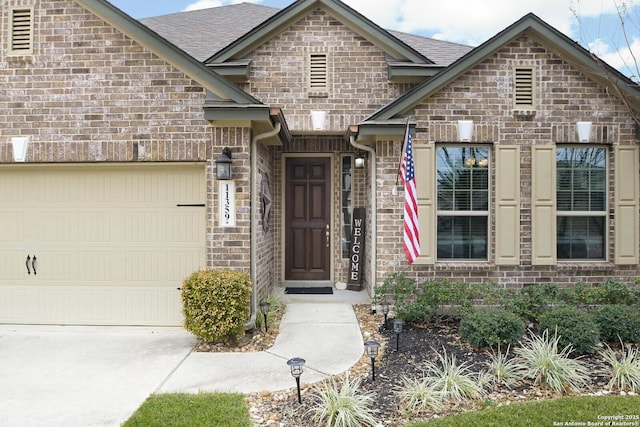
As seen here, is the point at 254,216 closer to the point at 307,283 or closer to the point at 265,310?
the point at 265,310

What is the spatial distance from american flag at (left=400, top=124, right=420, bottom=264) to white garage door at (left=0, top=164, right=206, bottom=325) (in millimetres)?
2786

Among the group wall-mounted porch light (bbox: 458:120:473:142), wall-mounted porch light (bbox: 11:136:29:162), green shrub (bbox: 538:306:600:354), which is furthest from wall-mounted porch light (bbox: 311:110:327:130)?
green shrub (bbox: 538:306:600:354)

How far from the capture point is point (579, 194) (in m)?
6.27

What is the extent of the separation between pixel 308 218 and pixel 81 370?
191 inches

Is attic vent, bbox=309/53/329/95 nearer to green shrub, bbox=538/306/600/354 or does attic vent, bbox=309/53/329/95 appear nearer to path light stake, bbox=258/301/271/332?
path light stake, bbox=258/301/271/332

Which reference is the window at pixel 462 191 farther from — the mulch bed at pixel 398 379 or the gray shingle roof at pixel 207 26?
the gray shingle roof at pixel 207 26

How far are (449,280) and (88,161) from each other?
5370 millimetres

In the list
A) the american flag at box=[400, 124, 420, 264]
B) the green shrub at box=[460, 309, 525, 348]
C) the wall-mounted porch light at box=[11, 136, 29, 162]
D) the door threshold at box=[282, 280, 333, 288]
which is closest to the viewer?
the green shrub at box=[460, 309, 525, 348]

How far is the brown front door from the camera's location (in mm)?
8281

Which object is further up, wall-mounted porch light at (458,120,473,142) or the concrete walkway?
wall-mounted porch light at (458,120,473,142)

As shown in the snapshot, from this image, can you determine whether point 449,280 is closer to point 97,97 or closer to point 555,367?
point 555,367

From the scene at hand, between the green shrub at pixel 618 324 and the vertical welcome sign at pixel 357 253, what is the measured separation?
388cm

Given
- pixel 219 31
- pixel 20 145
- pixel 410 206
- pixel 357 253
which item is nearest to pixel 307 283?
pixel 357 253

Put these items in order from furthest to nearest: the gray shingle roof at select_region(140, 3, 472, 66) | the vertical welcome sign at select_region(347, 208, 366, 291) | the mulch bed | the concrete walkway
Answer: the gray shingle roof at select_region(140, 3, 472, 66) → the vertical welcome sign at select_region(347, 208, 366, 291) → the concrete walkway → the mulch bed
